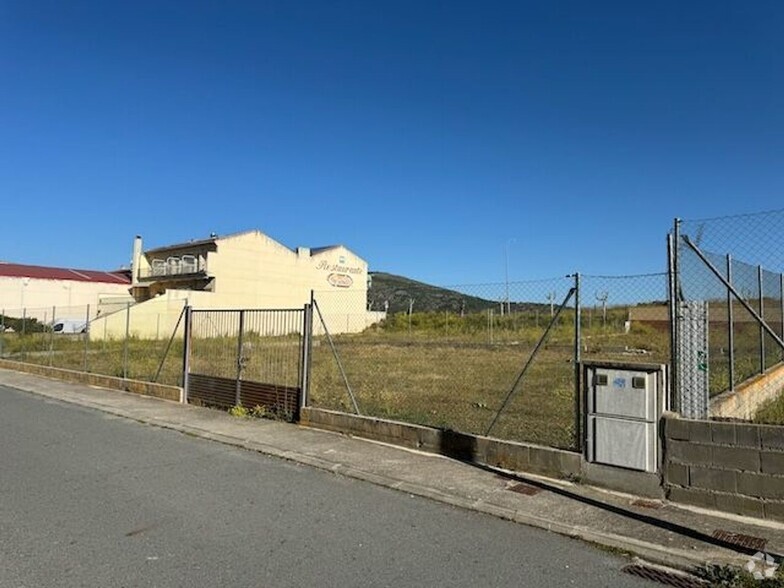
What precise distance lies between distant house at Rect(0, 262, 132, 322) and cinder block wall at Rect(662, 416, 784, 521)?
54241mm

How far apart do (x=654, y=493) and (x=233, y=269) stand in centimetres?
5056

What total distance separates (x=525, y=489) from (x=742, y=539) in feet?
6.94

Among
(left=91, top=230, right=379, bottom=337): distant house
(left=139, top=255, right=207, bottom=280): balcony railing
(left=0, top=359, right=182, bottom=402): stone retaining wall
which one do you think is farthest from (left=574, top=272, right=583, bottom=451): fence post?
(left=139, top=255, right=207, bottom=280): balcony railing

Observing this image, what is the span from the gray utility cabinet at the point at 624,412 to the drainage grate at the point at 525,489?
2.35 ft

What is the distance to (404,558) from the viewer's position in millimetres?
4730

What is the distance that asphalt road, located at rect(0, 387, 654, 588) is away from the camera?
172 inches

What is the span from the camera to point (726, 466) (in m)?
5.77

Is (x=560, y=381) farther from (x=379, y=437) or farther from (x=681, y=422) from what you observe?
(x=681, y=422)

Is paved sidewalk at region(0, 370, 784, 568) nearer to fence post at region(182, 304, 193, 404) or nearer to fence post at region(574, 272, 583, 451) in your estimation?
fence post at region(574, 272, 583, 451)

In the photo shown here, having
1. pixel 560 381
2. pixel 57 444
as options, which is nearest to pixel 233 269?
pixel 560 381

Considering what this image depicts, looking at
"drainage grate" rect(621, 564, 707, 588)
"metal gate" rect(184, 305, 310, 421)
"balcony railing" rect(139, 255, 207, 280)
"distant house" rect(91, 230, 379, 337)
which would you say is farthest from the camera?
"balcony railing" rect(139, 255, 207, 280)

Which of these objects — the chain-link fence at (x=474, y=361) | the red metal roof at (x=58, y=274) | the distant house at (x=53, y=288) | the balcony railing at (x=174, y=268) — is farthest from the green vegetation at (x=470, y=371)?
the red metal roof at (x=58, y=274)

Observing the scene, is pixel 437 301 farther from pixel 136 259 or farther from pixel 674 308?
pixel 136 259

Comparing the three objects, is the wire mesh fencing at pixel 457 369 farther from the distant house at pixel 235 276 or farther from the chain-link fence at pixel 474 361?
the distant house at pixel 235 276
